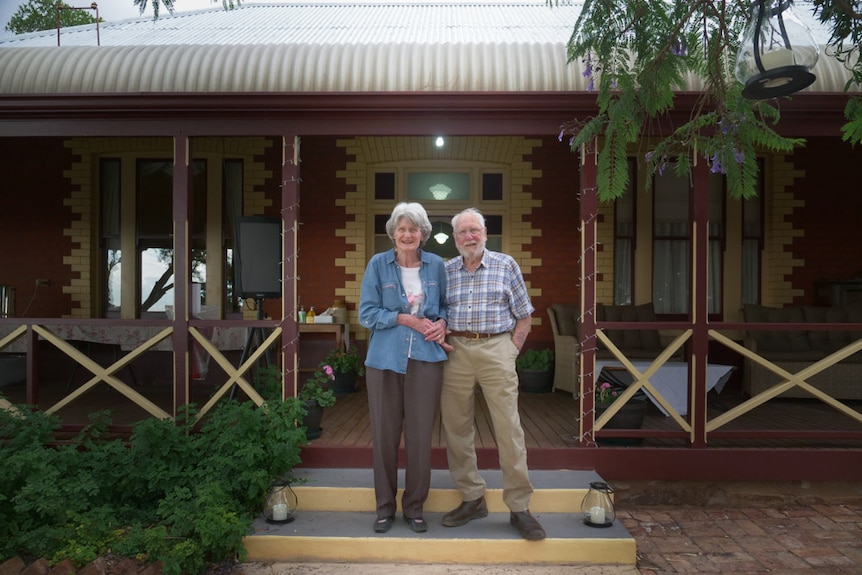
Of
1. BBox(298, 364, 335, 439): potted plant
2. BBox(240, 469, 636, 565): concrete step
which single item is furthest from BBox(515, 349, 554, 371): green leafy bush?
BBox(240, 469, 636, 565): concrete step

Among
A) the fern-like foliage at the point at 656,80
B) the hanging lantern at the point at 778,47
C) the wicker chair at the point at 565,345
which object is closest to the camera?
the hanging lantern at the point at 778,47

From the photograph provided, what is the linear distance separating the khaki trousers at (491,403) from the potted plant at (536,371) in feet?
10.7

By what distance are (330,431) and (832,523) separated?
365 cm

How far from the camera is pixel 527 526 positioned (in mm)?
3379

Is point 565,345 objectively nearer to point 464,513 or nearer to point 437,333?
point 464,513

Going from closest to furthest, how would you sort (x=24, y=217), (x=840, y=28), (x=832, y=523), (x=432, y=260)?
1. (x=840, y=28)
2. (x=432, y=260)
3. (x=832, y=523)
4. (x=24, y=217)

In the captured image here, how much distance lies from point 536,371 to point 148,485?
4.09 meters

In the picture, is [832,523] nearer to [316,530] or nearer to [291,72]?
[316,530]

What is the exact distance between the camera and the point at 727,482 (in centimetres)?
439

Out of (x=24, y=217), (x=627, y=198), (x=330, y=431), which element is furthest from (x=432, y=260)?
(x=24, y=217)

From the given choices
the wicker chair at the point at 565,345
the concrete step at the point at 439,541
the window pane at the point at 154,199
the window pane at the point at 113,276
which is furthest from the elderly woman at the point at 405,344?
the window pane at the point at 113,276

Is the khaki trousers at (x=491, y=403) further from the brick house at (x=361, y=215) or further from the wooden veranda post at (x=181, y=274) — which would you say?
the brick house at (x=361, y=215)

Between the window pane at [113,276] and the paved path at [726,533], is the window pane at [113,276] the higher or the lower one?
the higher one

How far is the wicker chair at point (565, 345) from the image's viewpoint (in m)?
6.17
